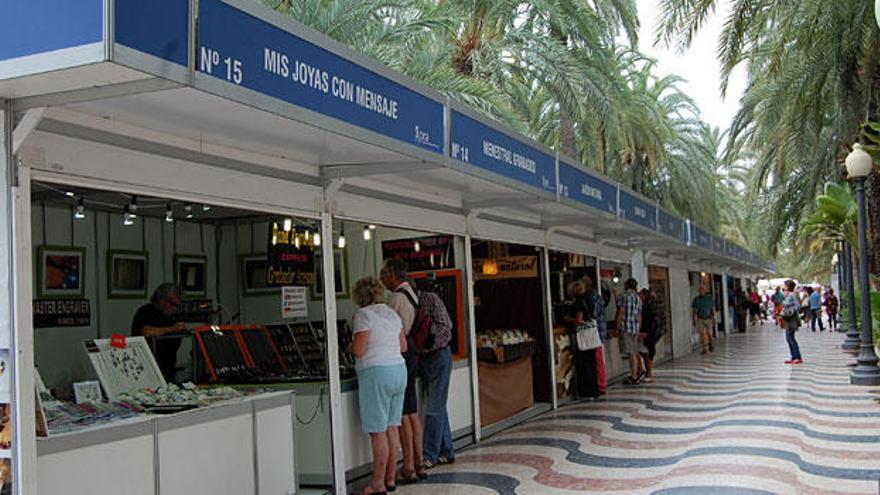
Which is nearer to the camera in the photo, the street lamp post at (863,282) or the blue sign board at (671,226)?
the street lamp post at (863,282)

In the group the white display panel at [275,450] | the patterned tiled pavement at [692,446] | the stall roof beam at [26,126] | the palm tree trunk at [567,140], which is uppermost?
the palm tree trunk at [567,140]

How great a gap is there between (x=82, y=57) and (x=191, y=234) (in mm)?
5254

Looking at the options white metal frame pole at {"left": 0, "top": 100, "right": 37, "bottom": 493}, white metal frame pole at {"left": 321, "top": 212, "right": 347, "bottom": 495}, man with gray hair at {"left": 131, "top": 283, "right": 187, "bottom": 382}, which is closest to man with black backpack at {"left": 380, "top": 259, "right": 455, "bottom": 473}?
white metal frame pole at {"left": 321, "top": 212, "right": 347, "bottom": 495}

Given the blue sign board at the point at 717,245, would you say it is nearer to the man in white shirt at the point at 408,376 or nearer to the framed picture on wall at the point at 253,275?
the framed picture on wall at the point at 253,275

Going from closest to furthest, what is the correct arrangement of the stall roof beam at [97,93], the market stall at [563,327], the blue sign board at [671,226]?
1. the stall roof beam at [97,93]
2. the market stall at [563,327]
3. the blue sign board at [671,226]

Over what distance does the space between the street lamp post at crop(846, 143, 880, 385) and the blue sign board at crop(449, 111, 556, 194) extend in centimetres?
583

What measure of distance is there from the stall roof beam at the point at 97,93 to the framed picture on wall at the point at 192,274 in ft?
14.6

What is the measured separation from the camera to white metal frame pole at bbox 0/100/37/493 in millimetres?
3604

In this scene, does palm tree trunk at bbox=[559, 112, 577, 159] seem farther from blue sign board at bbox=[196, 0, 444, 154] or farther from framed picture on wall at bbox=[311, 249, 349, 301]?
blue sign board at bbox=[196, 0, 444, 154]

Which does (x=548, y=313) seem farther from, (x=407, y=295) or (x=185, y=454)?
(x=185, y=454)

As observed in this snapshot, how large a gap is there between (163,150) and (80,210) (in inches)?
91.2

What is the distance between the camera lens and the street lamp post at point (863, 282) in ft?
38.1

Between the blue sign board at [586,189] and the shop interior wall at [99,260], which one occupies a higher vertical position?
the blue sign board at [586,189]

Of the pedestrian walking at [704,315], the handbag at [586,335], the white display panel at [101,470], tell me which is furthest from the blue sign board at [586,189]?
the pedestrian walking at [704,315]
